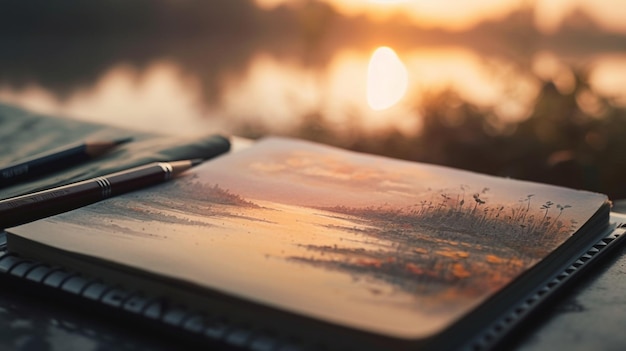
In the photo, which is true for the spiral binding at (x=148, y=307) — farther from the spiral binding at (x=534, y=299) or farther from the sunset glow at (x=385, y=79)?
the sunset glow at (x=385, y=79)

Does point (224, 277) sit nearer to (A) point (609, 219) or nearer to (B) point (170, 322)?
(B) point (170, 322)

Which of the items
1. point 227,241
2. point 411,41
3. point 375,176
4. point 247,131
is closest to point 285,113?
point 247,131

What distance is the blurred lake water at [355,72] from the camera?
128 centimetres

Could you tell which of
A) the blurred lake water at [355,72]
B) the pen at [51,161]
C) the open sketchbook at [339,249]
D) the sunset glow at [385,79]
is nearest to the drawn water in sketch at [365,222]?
the open sketchbook at [339,249]

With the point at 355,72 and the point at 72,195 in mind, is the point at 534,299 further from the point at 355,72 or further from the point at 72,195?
the point at 355,72

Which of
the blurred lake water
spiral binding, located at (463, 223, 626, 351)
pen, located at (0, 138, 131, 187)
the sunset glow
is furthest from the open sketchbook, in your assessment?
the sunset glow

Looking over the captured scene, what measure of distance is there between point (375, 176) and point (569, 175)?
539 millimetres

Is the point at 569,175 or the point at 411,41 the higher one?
the point at 411,41

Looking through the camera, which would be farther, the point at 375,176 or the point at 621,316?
the point at 375,176

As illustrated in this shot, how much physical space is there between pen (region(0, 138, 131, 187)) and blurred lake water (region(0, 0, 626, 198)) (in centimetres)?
78

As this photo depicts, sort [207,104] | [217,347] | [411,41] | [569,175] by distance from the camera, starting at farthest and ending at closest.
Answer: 1. [207,104]
2. [411,41]
3. [569,175]
4. [217,347]

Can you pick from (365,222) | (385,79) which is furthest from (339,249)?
(385,79)

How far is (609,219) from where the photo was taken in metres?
0.46

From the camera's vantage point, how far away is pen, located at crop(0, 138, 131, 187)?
0.50m
